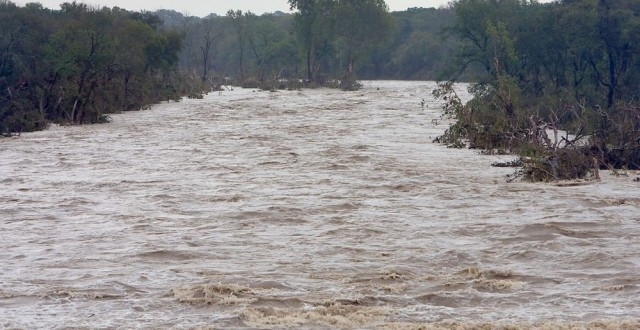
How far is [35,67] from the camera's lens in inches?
1158

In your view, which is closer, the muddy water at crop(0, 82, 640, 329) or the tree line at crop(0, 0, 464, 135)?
the muddy water at crop(0, 82, 640, 329)

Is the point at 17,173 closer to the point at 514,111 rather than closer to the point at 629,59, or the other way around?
the point at 514,111

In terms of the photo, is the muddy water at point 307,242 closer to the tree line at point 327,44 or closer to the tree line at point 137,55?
the tree line at point 137,55

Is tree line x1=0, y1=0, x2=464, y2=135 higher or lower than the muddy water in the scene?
higher

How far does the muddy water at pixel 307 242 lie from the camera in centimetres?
796

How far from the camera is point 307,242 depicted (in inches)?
428

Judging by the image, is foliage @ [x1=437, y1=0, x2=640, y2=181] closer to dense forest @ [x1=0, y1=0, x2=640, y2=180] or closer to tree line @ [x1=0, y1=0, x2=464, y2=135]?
dense forest @ [x1=0, y1=0, x2=640, y2=180]

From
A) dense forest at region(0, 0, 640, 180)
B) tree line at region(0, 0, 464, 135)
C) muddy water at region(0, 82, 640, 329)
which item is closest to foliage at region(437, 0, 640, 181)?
dense forest at region(0, 0, 640, 180)

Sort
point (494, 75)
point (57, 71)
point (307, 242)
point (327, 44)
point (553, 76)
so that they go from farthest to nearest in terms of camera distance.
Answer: point (327, 44) → point (553, 76) → point (494, 75) → point (57, 71) → point (307, 242)

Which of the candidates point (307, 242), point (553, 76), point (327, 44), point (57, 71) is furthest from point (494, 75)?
point (327, 44)

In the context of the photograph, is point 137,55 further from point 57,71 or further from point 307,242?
point 307,242

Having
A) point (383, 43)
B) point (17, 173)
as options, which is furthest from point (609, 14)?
point (383, 43)

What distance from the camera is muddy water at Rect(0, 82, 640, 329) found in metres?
7.96

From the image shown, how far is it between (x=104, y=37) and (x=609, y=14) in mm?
17329
